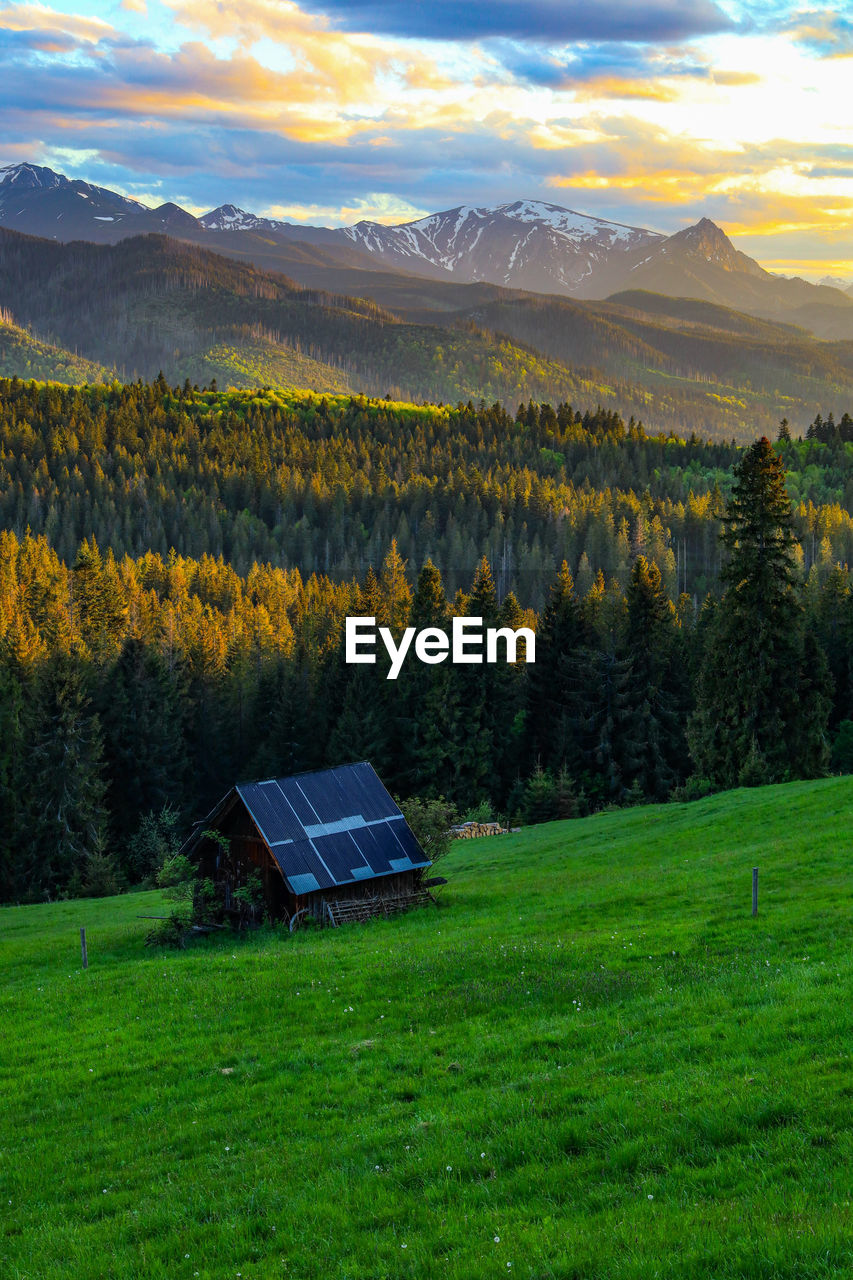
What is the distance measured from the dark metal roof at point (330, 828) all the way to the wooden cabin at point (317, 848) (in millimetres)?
35

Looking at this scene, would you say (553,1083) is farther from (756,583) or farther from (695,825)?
(756,583)

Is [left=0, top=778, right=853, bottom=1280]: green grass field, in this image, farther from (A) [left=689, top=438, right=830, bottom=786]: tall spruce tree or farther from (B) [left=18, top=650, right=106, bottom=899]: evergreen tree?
(B) [left=18, top=650, right=106, bottom=899]: evergreen tree

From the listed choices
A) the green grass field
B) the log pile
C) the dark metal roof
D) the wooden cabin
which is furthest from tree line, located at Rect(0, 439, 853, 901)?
the green grass field

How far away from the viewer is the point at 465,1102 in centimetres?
1418

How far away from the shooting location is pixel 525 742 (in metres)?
80.9

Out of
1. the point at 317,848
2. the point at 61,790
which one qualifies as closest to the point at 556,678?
the point at 61,790

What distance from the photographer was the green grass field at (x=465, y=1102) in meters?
10.3

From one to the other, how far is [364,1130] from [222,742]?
82.0m

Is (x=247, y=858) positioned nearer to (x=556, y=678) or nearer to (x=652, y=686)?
(x=652, y=686)

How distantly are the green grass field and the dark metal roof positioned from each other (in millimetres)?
7680

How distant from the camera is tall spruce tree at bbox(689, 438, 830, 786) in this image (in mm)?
49625

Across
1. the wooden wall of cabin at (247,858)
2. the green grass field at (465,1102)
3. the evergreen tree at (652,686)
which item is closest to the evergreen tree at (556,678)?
the evergreen tree at (652,686)

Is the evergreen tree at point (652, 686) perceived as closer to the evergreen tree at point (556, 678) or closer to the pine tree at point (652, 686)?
the pine tree at point (652, 686)

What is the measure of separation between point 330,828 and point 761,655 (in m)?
24.2
